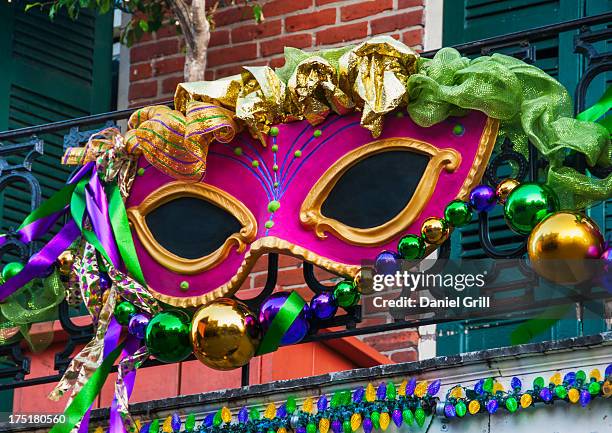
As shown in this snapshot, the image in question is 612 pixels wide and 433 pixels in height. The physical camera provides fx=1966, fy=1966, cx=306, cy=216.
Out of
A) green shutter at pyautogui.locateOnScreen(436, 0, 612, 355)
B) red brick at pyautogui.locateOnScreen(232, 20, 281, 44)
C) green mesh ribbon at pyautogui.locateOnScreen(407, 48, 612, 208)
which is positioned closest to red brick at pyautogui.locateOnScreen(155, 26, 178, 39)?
red brick at pyautogui.locateOnScreen(232, 20, 281, 44)

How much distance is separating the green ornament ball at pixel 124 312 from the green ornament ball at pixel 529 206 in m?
1.44

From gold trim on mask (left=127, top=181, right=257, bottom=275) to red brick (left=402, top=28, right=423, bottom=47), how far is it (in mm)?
1762

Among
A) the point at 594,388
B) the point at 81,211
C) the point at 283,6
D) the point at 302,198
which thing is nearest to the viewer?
the point at 594,388

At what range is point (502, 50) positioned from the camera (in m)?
7.87

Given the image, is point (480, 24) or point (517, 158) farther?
point (480, 24)

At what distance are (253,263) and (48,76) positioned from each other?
9.91ft

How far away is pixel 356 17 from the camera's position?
861 centimetres

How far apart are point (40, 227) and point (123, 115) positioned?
520 millimetres

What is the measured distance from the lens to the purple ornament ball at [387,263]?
6.43 meters

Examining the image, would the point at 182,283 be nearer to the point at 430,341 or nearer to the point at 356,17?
the point at 430,341

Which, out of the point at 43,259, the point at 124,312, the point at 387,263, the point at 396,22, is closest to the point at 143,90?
the point at 396,22

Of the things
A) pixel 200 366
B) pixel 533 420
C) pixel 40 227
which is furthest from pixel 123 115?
pixel 533 420

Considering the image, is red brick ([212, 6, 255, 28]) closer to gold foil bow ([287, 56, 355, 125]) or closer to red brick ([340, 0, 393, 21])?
red brick ([340, 0, 393, 21])

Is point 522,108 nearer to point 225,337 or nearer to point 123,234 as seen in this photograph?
point 225,337
